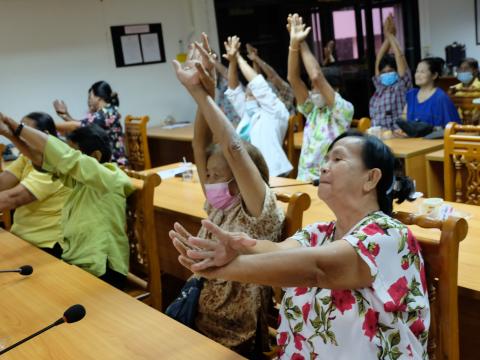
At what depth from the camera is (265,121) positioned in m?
3.92

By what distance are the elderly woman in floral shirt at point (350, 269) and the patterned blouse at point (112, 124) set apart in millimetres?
3692

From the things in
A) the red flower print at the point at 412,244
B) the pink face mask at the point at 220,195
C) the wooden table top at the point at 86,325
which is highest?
the pink face mask at the point at 220,195

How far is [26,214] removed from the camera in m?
2.58

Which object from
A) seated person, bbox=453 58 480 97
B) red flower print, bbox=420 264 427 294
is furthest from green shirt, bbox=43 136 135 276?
seated person, bbox=453 58 480 97

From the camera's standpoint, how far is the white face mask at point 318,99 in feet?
11.1

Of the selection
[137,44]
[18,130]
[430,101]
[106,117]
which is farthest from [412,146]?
[137,44]

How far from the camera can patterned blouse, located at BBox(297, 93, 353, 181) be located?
3.35 meters

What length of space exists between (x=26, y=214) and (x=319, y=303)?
1.72 m

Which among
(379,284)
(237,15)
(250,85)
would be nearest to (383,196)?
(379,284)

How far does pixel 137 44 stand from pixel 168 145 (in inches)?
46.8

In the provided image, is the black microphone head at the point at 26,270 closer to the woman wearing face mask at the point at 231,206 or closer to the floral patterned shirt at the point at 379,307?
the woman wearing face mask at the point at 231,206

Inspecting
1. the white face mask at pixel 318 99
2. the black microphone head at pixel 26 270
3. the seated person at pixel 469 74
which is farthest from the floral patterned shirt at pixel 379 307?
the seated person at pixel 469 74

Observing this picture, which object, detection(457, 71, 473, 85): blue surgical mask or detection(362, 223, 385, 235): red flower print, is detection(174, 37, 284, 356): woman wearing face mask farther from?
detection(457, 71, 473, 85): blue surgical mask

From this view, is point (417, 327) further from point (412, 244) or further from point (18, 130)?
point (18, 130)
